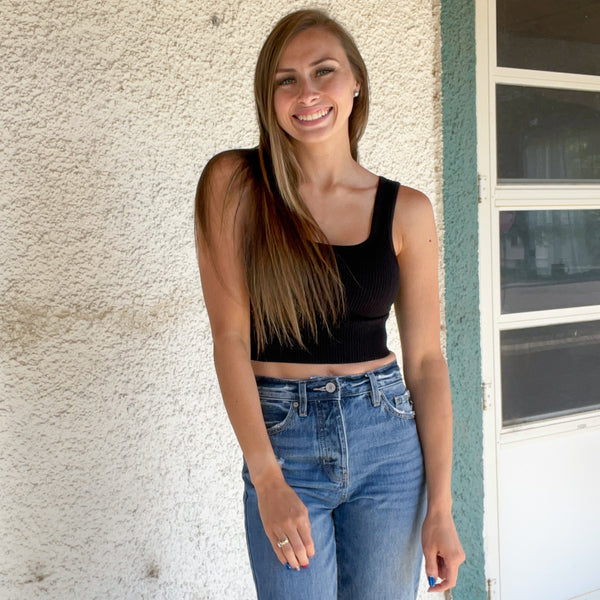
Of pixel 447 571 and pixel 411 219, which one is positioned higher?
pixel 411 219

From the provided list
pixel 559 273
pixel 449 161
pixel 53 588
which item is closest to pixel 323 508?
pixel 53 588

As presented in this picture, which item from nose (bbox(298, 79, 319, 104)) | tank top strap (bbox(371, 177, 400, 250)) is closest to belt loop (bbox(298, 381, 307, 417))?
tank top strap (bbox(371, 177, 400, 250))

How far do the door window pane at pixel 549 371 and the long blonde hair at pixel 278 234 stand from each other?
5.54 feet

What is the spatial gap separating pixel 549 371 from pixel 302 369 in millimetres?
1976

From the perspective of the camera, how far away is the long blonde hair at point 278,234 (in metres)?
1.65

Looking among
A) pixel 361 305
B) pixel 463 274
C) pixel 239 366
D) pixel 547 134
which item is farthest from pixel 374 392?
pixel 547 134

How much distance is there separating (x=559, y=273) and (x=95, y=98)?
216cm

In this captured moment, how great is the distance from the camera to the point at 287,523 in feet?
4.88

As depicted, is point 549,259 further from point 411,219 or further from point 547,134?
point 411,219

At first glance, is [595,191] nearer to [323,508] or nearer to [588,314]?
[588,314]

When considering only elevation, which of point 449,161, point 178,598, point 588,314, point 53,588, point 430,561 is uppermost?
point 449,161

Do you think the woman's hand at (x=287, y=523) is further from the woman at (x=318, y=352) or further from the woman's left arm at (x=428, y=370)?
the woman's left arm at (x=428, y=370)

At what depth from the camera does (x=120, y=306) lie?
233 cm

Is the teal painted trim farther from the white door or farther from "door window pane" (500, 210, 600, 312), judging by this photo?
"door window pane" (500, 210, 600, 312)
